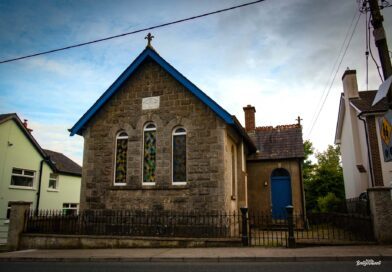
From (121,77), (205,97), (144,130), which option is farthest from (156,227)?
(121,77)

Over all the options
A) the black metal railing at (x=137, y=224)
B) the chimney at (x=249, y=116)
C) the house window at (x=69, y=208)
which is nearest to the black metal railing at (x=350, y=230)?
the black metal railing at (x=137, y=224)

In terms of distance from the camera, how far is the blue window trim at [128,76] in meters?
12.6

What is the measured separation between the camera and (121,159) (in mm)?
13758

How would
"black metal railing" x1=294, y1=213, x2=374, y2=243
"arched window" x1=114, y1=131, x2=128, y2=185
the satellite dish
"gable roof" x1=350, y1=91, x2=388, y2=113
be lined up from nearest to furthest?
the satellite dish
"black metal railing" x1=294, y1=213, x2=374, y2=243
"arched window" x1=114, y1=131, x2=128, y2=185
"gable roof" x1=350, y1=91, x2=388, y2=113

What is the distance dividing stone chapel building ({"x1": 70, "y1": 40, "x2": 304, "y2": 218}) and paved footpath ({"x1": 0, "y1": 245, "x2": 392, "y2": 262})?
8.12 feet

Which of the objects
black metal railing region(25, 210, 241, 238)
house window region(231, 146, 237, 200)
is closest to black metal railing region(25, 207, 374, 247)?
black metal railing region(25, 210, 241, 238)

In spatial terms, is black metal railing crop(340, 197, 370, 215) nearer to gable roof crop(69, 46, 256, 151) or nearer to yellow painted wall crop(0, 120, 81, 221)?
gable roof crop(69, 46, 256, 151)

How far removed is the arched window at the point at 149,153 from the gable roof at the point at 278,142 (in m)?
7.58

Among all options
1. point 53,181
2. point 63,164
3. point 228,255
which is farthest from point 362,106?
point 63,164

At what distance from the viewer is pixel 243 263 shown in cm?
815

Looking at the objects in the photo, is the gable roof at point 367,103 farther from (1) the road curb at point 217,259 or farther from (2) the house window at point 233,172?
(1) the road curb at point 217,259

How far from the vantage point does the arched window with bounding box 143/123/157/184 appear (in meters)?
13.2

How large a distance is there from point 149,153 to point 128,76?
3.63 meters

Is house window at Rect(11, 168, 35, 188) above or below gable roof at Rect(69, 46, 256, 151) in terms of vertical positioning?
below
